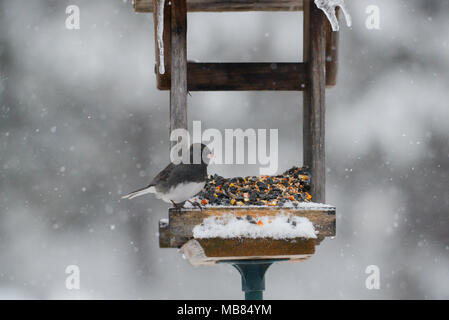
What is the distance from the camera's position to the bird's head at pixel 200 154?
2373 mm

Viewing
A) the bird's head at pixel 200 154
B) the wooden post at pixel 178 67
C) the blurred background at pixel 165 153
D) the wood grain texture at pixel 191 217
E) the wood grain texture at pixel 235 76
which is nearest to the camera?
the wood grain texture at pixel 191 217

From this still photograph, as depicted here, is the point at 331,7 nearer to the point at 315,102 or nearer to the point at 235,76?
the point at 315,102

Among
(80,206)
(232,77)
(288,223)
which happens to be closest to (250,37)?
(80,206)

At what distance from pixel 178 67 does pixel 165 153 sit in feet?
15.0

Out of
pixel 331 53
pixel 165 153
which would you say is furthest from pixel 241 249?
pixel 165 153

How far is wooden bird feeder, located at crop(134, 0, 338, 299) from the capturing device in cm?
222

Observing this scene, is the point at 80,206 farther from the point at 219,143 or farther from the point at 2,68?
the point at 219,143

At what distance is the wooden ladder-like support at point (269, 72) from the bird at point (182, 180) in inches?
7.8

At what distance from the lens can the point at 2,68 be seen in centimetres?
741

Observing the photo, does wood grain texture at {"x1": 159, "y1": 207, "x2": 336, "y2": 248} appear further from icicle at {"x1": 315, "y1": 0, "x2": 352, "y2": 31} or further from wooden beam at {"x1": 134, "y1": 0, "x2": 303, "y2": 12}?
wooden beam at {"x1": 134, "y1": 0, "x2": 303, "y2": 12}

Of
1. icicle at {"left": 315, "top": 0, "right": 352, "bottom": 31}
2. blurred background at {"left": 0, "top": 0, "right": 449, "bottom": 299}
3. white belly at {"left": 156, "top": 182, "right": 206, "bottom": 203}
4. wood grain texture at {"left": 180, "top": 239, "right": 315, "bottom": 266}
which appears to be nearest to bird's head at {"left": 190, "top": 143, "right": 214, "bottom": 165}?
white belly at {"left": 156, "top": 182, "right": 206, "bottom": 203}

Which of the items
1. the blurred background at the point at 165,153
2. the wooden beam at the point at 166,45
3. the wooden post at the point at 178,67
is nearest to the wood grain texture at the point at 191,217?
the wooden post at the point at 178,67

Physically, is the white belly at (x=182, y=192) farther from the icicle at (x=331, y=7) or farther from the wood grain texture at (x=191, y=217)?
the icicle at (x=331, y=7)

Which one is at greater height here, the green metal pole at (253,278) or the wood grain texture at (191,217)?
the wood grain texture at (191,217)
